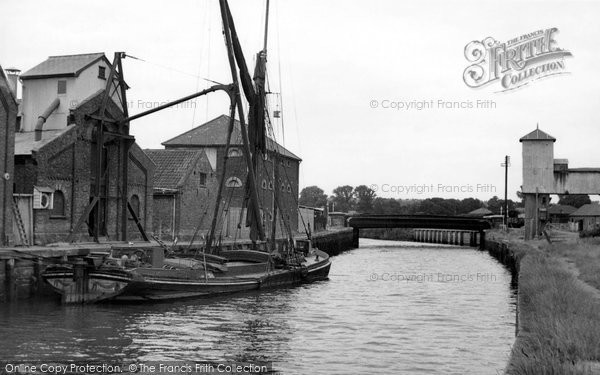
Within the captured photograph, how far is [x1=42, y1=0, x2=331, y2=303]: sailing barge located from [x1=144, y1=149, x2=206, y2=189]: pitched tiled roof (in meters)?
8.36

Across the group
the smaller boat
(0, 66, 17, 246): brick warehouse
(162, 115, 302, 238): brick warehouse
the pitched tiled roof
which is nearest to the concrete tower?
(162, 115, 302, 238): brick warehouse

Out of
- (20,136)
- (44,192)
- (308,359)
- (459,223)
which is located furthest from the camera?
(459,223)

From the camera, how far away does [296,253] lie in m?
35.7

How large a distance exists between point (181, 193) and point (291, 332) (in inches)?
967

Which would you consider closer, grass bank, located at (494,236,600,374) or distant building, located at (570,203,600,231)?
grass bank, located at (494,236,600,374)

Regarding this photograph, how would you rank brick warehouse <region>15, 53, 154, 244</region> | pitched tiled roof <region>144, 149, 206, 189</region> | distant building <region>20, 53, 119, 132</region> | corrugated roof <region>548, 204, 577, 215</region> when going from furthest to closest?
corrugated roof <region>548, 204, 577, 215</region>, pitched tiled roof <region>144, 149, 206, 189</region>, distant building <region>20, 53, 119, 132</region>, brick warehouse <region>15, 53, 154, 244</region>

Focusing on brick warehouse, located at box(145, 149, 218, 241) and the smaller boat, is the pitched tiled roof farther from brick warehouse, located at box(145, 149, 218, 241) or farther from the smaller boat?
the smaller boat

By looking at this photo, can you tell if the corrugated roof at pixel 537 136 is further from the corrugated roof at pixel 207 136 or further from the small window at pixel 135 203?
the small window at pixel 135 203

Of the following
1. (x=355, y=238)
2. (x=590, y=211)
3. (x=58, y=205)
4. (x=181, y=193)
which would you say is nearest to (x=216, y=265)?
(x=58, y=205)

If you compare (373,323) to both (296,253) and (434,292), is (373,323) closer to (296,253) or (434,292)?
(434,292)

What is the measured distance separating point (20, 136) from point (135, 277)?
15.0 m

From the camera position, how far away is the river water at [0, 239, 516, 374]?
15297mm

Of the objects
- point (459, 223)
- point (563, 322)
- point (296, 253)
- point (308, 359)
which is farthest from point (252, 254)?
point (459, 223)

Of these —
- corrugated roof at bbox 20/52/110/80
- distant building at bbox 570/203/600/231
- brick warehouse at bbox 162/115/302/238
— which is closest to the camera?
corrugated roof at bbox 20/52/110/80
